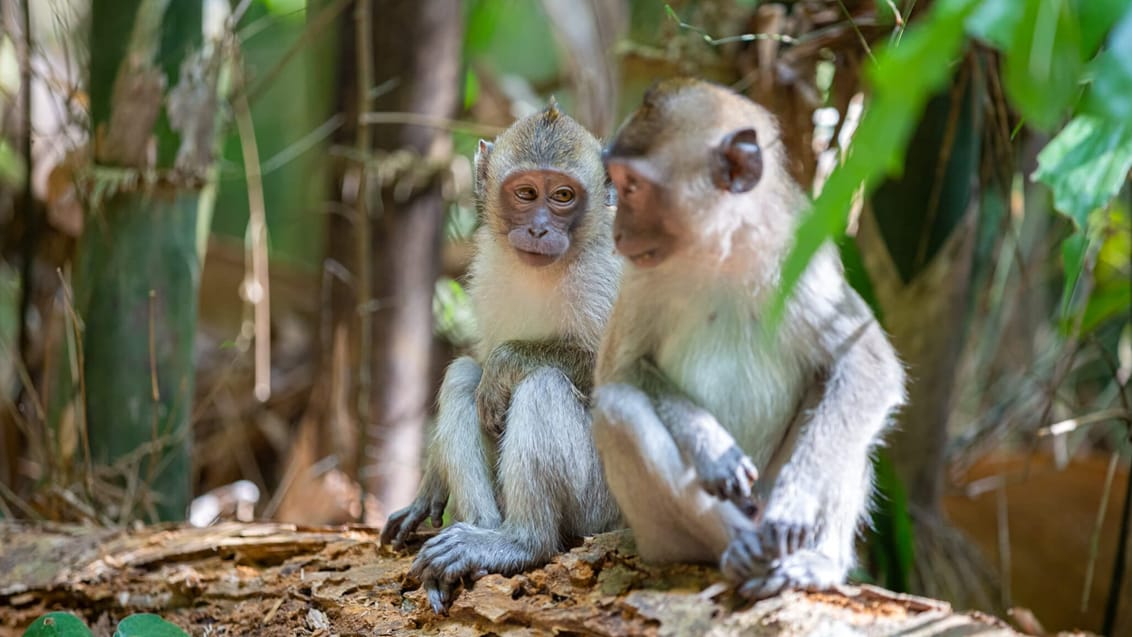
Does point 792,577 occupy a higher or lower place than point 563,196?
lower

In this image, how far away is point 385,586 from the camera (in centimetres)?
533

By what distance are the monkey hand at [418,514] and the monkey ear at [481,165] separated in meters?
1.66

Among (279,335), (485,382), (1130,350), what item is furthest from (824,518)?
(279,335)

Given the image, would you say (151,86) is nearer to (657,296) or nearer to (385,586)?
(385,586)

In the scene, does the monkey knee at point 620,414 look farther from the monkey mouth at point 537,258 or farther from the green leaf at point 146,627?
the green leaf at point 146,627

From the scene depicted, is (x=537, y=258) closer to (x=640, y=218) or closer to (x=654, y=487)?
(x=640, y=218)

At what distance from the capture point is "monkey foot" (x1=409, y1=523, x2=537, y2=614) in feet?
16.3

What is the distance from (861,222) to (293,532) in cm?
419

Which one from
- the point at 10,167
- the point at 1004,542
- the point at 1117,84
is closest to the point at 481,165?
the point at 1004,542

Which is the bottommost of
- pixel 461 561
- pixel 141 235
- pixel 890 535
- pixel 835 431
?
pixel 890 535

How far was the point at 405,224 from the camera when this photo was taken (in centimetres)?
967

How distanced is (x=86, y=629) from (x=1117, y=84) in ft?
15.6

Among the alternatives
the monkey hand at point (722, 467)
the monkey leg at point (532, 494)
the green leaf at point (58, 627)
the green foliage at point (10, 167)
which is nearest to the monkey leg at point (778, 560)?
the monkey hand at point (722, 467)

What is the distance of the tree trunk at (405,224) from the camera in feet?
31.1
